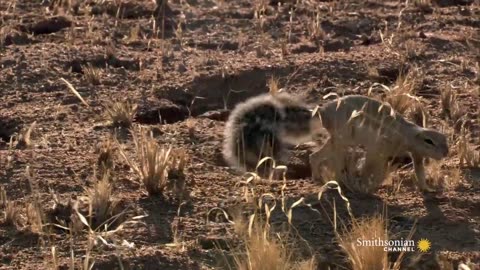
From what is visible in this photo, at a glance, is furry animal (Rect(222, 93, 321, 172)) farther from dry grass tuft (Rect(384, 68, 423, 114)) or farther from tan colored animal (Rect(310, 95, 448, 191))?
dry grass tuft (Rect(384, 68, 423, 114))

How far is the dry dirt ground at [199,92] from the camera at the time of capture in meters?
5.44

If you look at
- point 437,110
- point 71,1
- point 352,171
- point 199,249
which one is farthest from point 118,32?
point 199,249

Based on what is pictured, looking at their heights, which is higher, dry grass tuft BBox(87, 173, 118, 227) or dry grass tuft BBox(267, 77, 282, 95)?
dry grass tuft BBox(267, 77, 282, 95)

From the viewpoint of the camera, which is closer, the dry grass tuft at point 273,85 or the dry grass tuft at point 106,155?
the dry grass tuft at point 106,155

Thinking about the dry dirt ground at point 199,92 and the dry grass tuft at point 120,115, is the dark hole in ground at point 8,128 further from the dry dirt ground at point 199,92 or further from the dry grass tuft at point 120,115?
the dry grass tuft at point 120,115

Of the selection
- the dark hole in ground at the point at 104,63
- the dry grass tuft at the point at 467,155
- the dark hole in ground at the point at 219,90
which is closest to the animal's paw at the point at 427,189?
the dry grass tuft at the point at 467,155

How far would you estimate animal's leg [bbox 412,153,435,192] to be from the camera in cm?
610

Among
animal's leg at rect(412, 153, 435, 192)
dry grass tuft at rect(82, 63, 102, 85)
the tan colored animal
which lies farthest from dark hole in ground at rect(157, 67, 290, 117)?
animal's leg at rect(412, 153, 435, 192)

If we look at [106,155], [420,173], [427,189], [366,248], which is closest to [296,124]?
[420,173]

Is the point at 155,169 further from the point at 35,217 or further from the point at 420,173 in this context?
the point at 420,173

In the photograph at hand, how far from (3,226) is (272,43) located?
437cm

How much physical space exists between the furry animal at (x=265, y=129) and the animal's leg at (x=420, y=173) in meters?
0.75

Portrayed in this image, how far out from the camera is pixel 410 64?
8.60 meters

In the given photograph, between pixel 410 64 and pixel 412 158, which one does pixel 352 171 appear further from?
pixel 410 64
